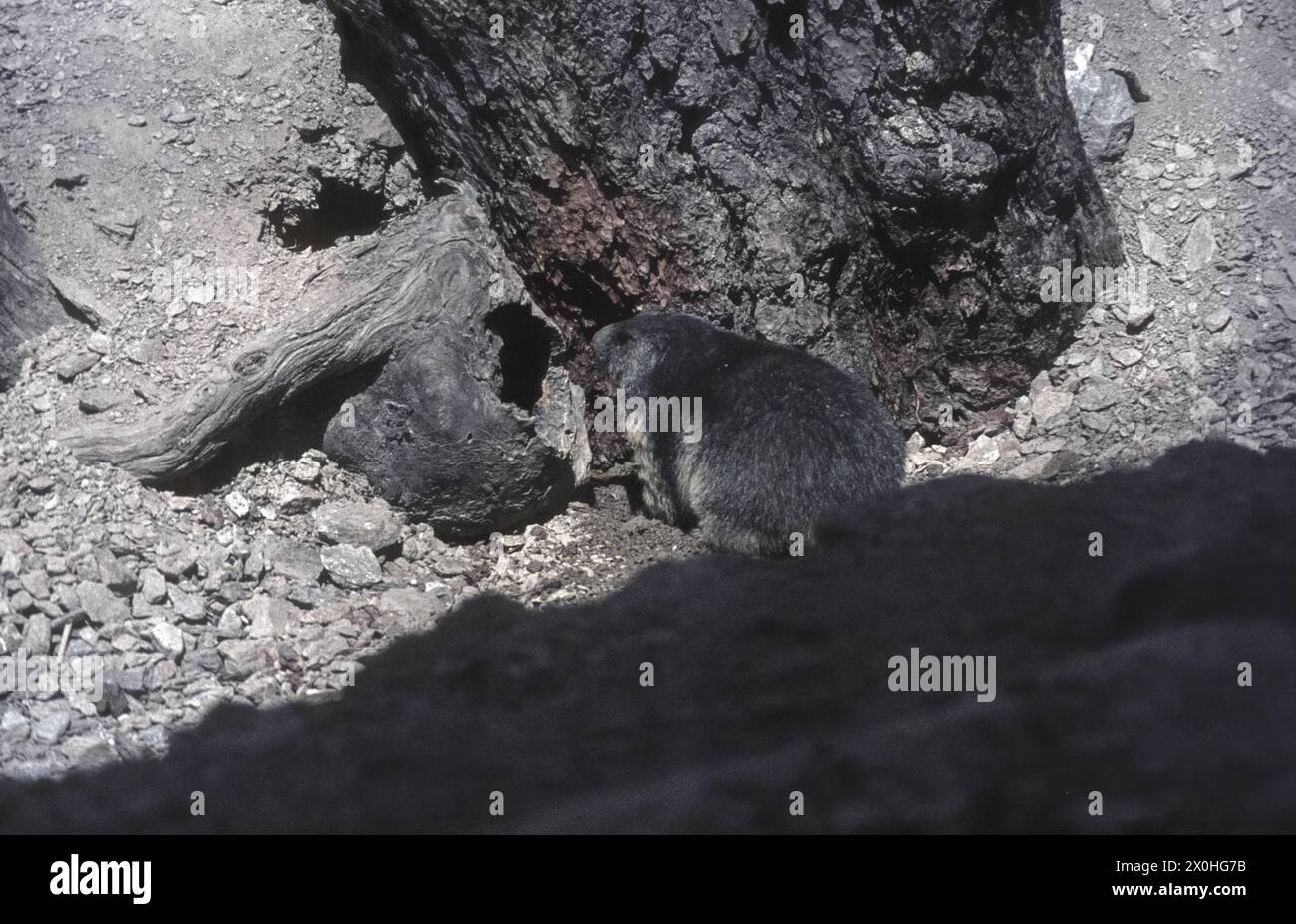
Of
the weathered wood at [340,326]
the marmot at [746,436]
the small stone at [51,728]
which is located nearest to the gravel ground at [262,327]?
the small stone at [51,728]

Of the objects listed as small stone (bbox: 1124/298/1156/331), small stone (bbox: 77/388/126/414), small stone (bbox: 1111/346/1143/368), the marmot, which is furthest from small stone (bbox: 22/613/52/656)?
small stone (bbox: 1124/298/1156/331)

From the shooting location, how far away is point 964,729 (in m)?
3.55

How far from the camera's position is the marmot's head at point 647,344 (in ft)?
19.4

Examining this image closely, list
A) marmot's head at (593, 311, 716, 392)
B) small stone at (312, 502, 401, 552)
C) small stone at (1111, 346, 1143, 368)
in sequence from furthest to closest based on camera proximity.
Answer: marmot's head at (593, 311, 716, 392) < small stone at (1111, 346, 1143, 368) < small stone at (312, 502, 401, 552)

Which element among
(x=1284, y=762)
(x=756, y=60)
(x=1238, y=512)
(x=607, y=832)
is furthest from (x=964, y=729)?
(x=756, y=60)

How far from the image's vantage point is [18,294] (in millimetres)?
5355

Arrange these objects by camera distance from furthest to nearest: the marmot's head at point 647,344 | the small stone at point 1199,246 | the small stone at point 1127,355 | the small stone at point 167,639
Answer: the marmot's head at point 647,344, the small stone at point 1199,246, the small stone at point 1127,355, the small stone at point 167,639

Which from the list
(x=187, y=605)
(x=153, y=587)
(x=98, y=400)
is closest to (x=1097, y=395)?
(x=187, y=605)

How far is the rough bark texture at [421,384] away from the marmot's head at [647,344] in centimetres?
42

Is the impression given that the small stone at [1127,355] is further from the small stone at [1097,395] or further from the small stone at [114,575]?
the small stone at [114,575]

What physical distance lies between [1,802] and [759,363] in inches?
152

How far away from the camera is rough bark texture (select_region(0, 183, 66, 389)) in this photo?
5.25m

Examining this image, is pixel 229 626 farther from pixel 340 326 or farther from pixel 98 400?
pixel 340 326

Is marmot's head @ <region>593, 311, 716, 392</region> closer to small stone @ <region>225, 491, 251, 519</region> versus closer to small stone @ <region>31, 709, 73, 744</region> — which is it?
small stone @ <region>225, 491, 251, 519</region>
